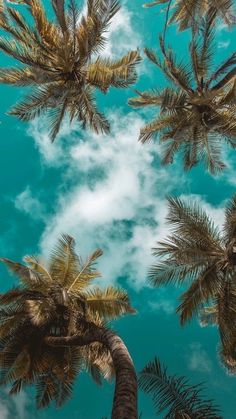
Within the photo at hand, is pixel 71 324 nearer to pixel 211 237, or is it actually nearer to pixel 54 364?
pixel 54 364

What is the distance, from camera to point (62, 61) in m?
13.3

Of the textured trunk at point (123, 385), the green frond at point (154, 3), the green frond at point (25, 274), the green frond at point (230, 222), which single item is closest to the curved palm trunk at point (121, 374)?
the textured trunk at point (123, 385)

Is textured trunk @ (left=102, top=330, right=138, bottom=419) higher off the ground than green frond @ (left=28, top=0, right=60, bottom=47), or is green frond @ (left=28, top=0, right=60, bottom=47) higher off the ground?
green frond @ (left=28, top=0, right=60, bottom=47)

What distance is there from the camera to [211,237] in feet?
47.8

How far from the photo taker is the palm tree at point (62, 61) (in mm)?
12672

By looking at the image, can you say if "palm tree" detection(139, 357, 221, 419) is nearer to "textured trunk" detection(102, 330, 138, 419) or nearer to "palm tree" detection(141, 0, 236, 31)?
"textured trunk" detection(102, 330, 138, 419)

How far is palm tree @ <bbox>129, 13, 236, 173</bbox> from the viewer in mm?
14047

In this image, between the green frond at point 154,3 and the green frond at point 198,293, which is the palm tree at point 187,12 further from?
the green frond at point 198,293

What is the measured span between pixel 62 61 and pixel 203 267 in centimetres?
762

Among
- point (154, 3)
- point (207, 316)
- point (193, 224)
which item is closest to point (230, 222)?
point (193, 224)

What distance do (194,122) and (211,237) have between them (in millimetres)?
3971

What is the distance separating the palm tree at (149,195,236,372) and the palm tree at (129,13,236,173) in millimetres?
2847

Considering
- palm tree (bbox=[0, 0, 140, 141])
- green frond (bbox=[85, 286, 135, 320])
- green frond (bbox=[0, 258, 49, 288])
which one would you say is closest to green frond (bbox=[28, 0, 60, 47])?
palm tree (bbox=[0, 0, 140, 141])

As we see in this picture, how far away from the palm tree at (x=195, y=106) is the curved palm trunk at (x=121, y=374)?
6.86 m
